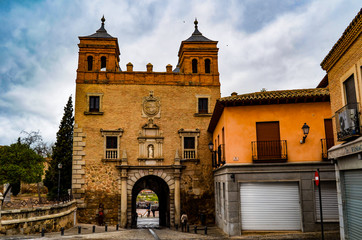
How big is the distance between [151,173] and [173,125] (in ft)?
12.4

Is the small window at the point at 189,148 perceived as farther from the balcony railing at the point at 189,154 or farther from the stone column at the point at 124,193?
the stone column at the point at 124,193

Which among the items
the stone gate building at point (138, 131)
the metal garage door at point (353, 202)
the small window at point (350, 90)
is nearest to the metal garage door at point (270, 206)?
the metal garage door at point (353, 202)

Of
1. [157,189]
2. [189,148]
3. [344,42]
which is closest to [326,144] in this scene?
[344,42]

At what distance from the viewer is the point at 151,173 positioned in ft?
75.8

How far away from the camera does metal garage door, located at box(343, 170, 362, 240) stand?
966 cm

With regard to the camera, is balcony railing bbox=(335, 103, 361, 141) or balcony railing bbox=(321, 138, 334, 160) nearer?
balcony railing bbox=(335, 103, 361, 141)

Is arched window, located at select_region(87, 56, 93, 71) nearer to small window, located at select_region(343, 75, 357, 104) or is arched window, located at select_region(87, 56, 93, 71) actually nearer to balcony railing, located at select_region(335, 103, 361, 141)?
small window, located at select_region(343, 75, 357, 104)

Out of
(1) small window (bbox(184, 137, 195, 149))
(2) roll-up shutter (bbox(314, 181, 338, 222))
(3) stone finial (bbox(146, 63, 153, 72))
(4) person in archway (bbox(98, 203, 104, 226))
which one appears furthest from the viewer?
(3) stone finial (bbox(146, 63, 153, 72))

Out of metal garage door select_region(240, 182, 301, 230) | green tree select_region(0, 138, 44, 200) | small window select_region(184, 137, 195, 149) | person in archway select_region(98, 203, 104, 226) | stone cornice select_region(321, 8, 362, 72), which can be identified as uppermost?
stone cornice select_region(321, 8, 362, 72)

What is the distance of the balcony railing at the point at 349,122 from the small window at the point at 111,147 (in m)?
16.3

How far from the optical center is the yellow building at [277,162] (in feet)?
48.1

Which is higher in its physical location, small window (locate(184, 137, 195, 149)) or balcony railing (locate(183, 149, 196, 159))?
small window (locate(184, 137, 195, 149))

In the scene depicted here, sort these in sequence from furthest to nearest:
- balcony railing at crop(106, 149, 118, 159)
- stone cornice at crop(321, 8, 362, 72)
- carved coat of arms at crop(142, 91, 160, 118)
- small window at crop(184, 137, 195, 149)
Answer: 1. carved coat of arms at crop(142, 91, 160, 118)
2. small window at crop(184, 137, 195, 149)
3. balcony railing at crop(106, 149, 118, 159)
4. stone cornice at crop(321, 8, 362, 72)

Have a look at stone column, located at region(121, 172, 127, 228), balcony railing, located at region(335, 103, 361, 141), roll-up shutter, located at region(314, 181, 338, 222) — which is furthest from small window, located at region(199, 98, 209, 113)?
balcony railing, located at region(335, 103, 361, 141)
